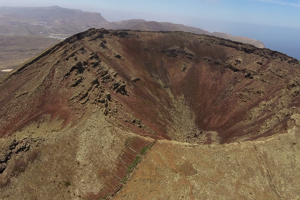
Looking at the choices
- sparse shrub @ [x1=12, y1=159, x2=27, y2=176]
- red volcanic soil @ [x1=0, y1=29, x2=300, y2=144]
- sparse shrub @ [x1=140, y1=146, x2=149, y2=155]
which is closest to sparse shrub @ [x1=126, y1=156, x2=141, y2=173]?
sparse shrub @ [x1=140, y1=146, x2=149, y2=155]

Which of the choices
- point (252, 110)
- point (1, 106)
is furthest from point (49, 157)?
point (252, 110)

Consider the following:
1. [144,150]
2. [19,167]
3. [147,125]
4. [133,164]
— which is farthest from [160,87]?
[19,167]

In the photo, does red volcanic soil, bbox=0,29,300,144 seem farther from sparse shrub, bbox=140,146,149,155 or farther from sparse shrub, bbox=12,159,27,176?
sparse shrub, bbox=12,159,27,176

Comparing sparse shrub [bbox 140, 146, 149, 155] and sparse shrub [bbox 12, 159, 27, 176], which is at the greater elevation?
sparse shrub [bbox 140, 146, 149, 155]

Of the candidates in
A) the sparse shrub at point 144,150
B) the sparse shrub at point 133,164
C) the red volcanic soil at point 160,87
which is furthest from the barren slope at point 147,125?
the red volcanic soil at point 160,87

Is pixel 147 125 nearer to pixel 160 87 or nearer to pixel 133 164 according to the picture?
pixel 133 164

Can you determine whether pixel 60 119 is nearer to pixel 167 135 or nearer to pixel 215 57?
pixel 167 135
